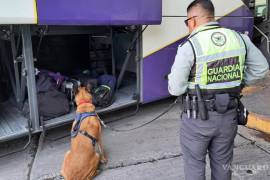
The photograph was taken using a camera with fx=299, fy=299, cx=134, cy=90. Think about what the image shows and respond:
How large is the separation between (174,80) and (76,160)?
121cm

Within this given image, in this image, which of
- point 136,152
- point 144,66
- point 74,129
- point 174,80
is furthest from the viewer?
point 144,66

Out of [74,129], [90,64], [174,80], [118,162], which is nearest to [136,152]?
[118,162]

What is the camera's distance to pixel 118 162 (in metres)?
3.26

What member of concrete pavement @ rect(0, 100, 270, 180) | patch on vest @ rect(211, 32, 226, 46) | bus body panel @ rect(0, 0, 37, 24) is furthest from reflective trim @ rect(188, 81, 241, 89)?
bus body panel @ rect(0, 0, 37, 24)

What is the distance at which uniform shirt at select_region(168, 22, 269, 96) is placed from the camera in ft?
6.52

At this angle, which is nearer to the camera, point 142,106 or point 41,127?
point 41,127

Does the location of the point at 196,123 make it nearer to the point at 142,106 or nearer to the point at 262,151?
the point at 262,151

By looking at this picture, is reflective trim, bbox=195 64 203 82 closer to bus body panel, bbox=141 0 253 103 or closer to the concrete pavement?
the concrete pavement

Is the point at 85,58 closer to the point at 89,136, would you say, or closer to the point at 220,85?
the point at 89,136

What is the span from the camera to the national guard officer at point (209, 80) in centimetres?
199

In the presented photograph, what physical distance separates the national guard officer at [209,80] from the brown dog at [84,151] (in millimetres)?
984

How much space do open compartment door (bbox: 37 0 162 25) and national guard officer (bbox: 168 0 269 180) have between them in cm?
143

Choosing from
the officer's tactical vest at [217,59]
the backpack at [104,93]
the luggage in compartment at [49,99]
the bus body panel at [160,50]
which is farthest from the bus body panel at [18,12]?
the bus body panel at [160,50]

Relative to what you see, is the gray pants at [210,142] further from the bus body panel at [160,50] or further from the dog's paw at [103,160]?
the bus body panel at [160,50]
